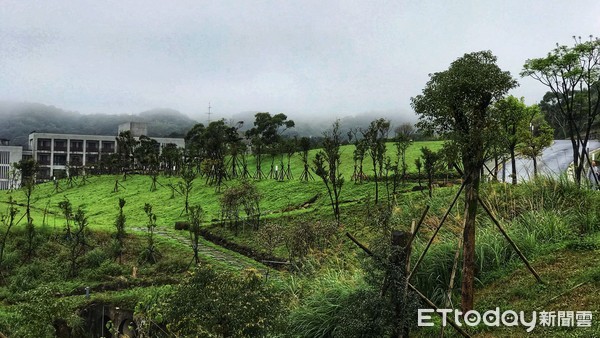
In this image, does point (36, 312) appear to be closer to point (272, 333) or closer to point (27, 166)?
point (272, 333)

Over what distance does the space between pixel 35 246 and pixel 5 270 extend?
1759 millimetres

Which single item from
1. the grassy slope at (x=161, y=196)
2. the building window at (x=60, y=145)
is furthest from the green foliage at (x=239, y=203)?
the building window at (x=60, y=145)

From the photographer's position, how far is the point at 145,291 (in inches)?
529

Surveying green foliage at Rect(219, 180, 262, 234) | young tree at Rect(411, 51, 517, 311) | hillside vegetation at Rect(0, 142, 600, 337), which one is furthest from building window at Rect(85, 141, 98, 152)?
young tree at Rect(411, 51, 517, 311)

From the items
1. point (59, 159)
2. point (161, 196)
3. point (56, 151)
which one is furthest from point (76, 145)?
point (161, 196)

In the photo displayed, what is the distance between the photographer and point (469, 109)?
6.89m

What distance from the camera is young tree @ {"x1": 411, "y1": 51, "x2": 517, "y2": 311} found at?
6688mm

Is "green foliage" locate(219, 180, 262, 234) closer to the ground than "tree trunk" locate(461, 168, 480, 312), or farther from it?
closer to the ground

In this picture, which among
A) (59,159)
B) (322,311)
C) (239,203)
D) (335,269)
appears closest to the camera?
(322,311)

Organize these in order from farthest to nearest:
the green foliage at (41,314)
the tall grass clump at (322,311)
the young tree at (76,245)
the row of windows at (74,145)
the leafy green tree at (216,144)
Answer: the row of windows at (74,145), the leafy green tree at (216,144), the young tree at (76,245), the green foliage at (41,314), the tall grass clump at (322,311)

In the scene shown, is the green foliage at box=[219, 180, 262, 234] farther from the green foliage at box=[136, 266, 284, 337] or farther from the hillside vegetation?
the green foliage at box=[136, 266, 284, 337]

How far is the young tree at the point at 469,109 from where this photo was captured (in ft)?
21.9
